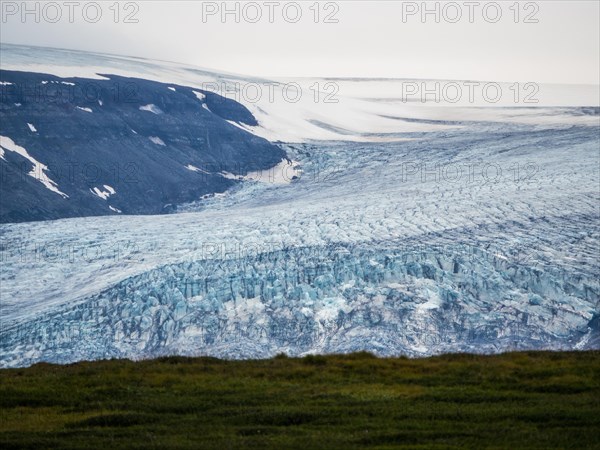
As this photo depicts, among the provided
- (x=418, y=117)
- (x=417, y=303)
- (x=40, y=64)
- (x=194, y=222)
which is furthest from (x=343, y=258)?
(x=418, y=117)

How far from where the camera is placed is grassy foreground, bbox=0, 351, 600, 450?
903 cm

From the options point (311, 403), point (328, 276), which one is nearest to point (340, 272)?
point (328, 276)

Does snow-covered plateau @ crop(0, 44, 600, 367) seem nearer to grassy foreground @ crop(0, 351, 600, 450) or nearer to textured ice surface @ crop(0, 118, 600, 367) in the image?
textured ice surface @ crop(0, 118, 600, 367)

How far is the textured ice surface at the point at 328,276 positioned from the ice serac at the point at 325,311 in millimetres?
38

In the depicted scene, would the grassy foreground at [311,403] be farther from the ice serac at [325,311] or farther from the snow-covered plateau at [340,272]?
the snow-covered plateau at [340,272]

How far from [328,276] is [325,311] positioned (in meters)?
1.33

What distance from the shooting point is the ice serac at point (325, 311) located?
2278cm

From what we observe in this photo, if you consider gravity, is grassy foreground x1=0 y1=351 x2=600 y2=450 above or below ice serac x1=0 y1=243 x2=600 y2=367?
above

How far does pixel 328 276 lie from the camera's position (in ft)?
82.5

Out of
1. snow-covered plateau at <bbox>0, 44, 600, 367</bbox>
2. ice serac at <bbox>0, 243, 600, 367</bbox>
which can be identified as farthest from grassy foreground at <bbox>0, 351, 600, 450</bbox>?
snow-covered plateau at <bbox>0, 44, 600, 367</bbox>

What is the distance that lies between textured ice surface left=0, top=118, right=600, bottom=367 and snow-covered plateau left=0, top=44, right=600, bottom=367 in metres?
0.05

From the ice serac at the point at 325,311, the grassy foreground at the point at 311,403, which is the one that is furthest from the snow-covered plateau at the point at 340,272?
the grassy foreground at the point at 311,403

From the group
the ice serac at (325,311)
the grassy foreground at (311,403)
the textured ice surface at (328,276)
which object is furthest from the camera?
the textured ice surface at (328,276)

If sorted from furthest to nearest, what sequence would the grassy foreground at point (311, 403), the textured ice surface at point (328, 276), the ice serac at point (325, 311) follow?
the textured ice surface at point (328, 276), the ice serac at point (325, 311), the grassy foreground at point (311, 403)
